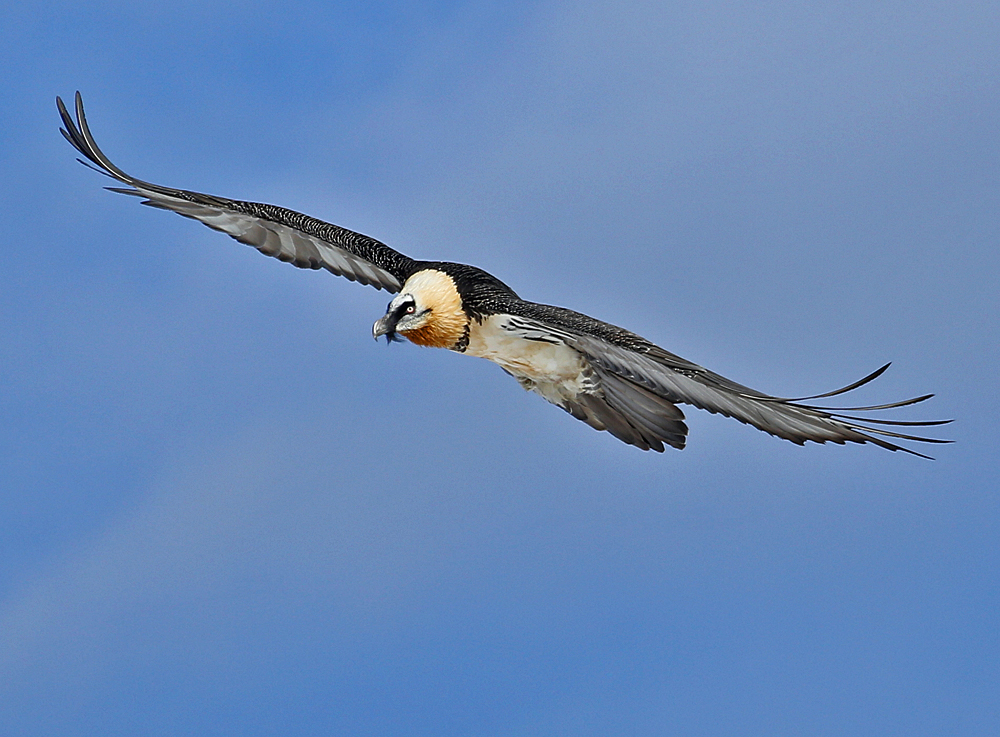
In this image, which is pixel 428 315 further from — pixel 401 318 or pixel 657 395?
pixel 657 395

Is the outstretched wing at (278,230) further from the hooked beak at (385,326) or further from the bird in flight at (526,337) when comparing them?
the hooked beak at (385,326)

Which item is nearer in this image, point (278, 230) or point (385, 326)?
point (385, 326)

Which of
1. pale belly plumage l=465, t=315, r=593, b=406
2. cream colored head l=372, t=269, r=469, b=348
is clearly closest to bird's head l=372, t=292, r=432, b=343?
cream colored head l=372, t=269, r=469, b=348

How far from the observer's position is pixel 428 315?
1107 centimetres

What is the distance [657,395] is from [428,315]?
2357 mm

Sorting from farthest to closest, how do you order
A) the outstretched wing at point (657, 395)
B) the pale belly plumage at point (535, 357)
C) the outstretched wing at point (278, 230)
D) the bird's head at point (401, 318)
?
the outstretched wing at point (278, 230)
the bird's head at point (401, 318)
the pale belly plumage at point (535, 357)
the outstretched wing at point (657, 395)

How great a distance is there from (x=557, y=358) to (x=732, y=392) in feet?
6.19

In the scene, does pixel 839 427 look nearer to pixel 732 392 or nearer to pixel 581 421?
pixel 732 392

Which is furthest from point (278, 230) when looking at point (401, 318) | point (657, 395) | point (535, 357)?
point (657, 395)

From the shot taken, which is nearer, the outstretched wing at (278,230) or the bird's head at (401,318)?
the bird's head at (401,318)

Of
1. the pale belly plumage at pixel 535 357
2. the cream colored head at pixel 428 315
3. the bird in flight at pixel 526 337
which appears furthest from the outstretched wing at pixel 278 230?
the pale belly plumage at pixel 535 357

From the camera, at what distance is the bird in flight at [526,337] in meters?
9.45

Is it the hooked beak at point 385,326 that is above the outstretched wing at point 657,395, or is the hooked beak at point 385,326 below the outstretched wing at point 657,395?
below

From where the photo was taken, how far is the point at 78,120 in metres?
12.2
